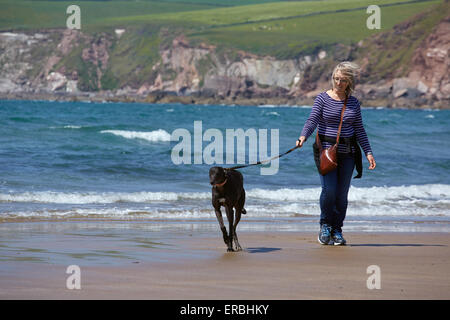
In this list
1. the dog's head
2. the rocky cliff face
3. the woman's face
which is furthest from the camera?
the rocky cliff face

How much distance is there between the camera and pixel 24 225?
9578 millimetres

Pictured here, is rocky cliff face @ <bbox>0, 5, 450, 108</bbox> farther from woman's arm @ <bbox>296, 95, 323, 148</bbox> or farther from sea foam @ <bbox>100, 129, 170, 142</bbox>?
woman's arm @ <bbox>296, 95, 323, 148</bbox>

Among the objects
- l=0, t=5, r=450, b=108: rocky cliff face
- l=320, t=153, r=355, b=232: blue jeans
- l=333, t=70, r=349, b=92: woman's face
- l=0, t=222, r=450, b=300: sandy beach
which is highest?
l=0, t=5, r=450, b=108: rocky cliff face

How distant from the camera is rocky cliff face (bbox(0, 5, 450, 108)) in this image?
5103 inches

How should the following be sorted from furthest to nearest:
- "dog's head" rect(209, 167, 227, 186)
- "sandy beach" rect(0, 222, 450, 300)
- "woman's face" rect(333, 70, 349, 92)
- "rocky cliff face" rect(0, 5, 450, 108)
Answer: "rocky cliff face" rect(0, 5, 450, 108) < "woman's face" rect(333, 70, 349, 92) < "dog's head" rect(209, 167, 227, 186) < "sandy beach" rect(0, 222, 450, 300)

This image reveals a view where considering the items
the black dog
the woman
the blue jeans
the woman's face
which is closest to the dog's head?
the black dog

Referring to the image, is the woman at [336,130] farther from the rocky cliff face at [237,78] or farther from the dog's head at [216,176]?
the rocky cliff face at [237,78]

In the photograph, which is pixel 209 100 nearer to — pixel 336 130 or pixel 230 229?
pixel 336 130

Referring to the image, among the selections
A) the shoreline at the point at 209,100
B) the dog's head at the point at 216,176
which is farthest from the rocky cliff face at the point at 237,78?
the dog's head at the point at 216,176

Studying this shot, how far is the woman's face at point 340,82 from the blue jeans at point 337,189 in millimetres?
684

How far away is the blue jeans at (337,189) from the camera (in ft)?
25.4

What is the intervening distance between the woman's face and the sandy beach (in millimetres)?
1665

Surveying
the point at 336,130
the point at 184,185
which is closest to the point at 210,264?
the point at 336,130

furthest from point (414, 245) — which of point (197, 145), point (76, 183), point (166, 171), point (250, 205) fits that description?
point (197, 145)
